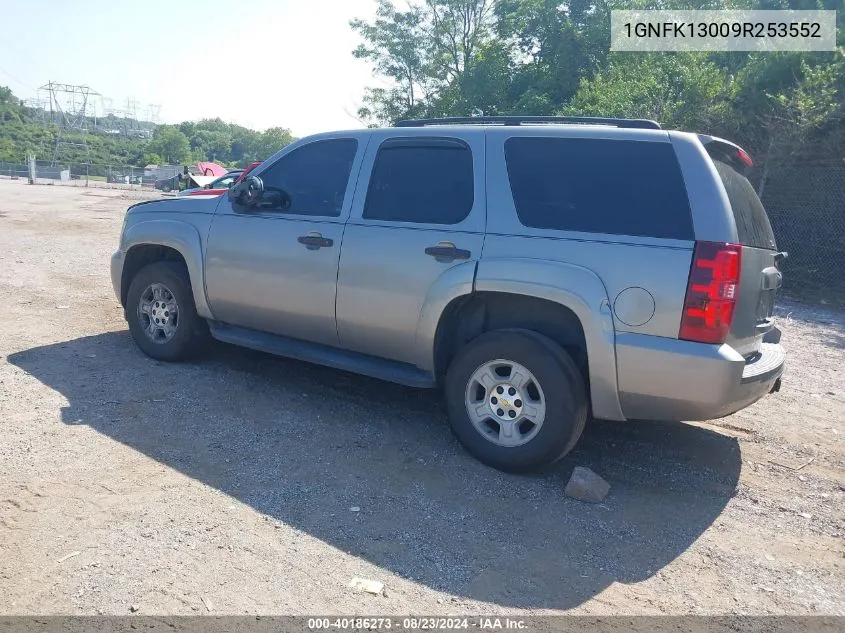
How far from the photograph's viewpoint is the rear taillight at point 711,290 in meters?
3.55

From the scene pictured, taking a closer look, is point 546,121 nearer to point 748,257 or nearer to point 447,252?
point 447,252

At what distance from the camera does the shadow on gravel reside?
327cm

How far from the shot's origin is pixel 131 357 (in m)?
5.99

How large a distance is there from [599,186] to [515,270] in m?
0.68

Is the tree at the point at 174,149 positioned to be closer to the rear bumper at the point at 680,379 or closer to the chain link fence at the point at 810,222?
the chain link fence at the point at 810,222

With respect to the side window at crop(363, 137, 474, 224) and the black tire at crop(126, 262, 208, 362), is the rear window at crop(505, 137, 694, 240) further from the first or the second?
the black tire at crop(126, 262, 208, 362)

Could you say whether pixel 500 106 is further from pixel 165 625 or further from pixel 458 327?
pixel 165 625

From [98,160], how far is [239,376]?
121 meters

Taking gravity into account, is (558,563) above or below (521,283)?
below

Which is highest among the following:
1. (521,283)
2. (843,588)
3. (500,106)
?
(500,106)

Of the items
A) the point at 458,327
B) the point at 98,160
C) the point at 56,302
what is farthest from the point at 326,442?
the point at 98,160

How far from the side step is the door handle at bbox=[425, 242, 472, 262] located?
784 millimetres

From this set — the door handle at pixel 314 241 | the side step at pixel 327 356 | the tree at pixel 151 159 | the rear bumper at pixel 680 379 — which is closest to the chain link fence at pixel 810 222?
the rear bumper at pixel 680 379

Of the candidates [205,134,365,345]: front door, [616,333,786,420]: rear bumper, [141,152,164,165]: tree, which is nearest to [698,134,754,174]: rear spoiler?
[616,333,786,420]: rear bumper
